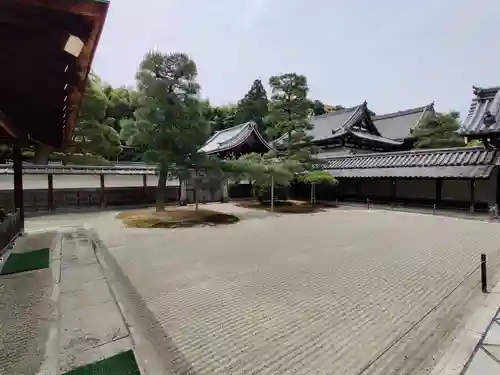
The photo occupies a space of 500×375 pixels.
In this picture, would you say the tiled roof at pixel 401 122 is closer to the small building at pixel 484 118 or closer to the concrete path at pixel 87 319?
the small building at pixel 484 118

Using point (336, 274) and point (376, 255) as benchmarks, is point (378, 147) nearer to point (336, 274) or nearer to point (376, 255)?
point (376, 255)

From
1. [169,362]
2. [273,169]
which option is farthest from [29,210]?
[169,362]

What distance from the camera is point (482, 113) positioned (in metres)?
13.5

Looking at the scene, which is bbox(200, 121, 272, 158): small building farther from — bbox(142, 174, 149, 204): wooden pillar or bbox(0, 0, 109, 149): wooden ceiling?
bbox(0, 0, 109, 149): wooden ceiling

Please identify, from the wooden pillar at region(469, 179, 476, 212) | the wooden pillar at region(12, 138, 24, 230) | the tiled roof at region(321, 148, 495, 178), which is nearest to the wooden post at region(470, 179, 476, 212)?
the wooden pillar at region(469, 179, 476, 212)

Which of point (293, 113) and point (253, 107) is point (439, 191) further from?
point (253, 107)

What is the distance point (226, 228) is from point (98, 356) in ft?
24.7

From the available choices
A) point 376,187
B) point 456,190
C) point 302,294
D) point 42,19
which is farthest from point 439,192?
point 42,19

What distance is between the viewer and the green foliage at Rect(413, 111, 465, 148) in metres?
21.9

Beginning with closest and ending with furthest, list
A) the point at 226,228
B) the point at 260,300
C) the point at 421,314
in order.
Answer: the point at 421,314, the point at 260,300, the point at 226,228

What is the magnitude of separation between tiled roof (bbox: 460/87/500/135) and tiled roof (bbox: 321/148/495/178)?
1.63m

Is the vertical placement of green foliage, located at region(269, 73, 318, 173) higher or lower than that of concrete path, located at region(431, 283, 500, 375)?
higher

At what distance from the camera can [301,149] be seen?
17125mm

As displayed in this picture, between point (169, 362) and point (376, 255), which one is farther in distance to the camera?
point (376, 255)
